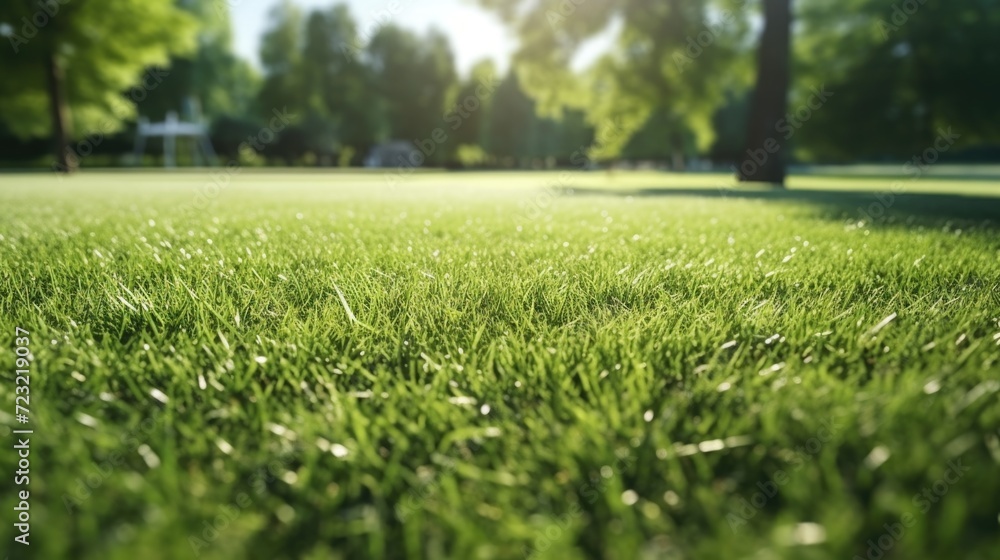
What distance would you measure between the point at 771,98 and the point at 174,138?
132 feet

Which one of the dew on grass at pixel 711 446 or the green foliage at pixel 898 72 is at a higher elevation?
the green foliage at pixel 898 72

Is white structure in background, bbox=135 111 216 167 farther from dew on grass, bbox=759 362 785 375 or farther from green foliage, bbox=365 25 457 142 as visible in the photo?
dew on grass, bbox=759 362 785 375

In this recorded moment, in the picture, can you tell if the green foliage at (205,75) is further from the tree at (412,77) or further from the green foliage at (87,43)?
the green foliage at (87,43)

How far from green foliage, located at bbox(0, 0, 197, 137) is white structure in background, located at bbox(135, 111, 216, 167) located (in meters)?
7.78

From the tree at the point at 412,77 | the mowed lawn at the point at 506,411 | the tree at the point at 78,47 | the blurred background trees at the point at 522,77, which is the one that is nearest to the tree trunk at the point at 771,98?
the blurred background trees at the point at 522,77

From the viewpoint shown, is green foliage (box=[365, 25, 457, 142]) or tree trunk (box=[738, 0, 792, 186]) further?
green foliage (box=[365, 25, 457, 142])

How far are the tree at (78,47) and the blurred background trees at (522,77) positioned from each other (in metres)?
0.06

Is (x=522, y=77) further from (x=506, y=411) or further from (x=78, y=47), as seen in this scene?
(x=506, y=411)

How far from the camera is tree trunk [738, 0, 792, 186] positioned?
1667 cm

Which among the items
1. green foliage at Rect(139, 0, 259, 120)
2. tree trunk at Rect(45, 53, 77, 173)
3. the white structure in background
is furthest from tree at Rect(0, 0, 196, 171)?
green foliage at Rect(139, 0, 259, 120)

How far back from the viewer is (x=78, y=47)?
24328mm

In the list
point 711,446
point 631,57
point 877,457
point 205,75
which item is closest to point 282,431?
point 711,446

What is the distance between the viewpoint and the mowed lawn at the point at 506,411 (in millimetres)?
1033

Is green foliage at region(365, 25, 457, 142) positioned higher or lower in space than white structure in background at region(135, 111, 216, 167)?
higher
